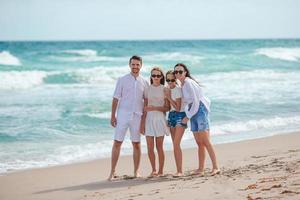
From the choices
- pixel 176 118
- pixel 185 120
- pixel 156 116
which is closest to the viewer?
pixel 185 120

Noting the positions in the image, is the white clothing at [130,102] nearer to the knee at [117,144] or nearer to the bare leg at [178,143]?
the knee at [117,144]

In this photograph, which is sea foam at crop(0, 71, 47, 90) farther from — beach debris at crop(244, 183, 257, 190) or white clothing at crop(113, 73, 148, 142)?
beach debris at crop(244, 183, 257, 190)

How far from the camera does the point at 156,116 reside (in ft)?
25.9

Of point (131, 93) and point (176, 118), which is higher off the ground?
point (131, 93)

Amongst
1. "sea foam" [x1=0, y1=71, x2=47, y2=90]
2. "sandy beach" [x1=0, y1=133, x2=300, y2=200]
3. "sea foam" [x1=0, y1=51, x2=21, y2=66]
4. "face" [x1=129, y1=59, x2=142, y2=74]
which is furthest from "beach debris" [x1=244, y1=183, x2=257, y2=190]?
"sea foam" [x1=0, y1=51, x2=21, y2=66]

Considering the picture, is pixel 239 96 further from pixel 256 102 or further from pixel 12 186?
pixel 12 186

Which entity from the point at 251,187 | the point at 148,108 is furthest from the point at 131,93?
the point at 251,187

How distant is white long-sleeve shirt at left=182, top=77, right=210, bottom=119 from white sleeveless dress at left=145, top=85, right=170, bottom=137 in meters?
0.38

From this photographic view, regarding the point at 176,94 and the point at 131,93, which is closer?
the point at 176,94

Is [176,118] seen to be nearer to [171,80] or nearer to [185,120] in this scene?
[185,120]

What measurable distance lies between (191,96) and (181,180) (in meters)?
1.10

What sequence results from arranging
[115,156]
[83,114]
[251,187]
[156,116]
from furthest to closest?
[83,114] → [115,156] → [156,116] → [251,187]

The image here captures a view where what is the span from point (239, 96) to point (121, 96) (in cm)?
1162

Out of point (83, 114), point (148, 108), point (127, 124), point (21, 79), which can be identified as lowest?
point (83, 114)
